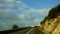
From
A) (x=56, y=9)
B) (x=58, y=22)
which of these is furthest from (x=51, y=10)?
(x=58, y=22)

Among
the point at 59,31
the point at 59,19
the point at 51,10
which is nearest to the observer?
the point at 59,31

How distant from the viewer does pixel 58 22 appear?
125 ft

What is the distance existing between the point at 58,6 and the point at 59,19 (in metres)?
15.1

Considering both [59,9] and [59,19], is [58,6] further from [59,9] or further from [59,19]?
[59,19]

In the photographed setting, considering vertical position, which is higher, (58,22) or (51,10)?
(51,10)

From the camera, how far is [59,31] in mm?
31875

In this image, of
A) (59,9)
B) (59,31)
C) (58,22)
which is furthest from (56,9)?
(59,31)

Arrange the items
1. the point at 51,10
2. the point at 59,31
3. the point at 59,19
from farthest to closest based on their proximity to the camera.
→ the point at 51,10 → the point at 59,19 → the point at 59,31

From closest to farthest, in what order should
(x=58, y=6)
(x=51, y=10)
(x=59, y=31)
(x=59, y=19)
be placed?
(x=59, y=31)
(x=59, y=19)
(x=58, y=6)
(x=51, y=10)

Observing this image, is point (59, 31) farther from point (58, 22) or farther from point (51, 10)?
point (51, 10)

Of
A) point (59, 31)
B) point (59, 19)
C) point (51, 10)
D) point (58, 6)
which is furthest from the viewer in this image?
point (51, 10)

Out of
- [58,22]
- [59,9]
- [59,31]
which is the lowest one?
[59,31]

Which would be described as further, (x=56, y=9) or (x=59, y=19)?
(x=56, y=9)

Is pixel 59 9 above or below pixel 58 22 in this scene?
above
